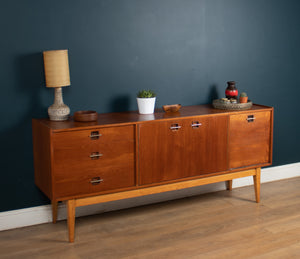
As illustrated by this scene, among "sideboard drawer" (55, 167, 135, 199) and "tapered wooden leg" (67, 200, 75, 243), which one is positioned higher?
"sideboard drawer" (55, 167, 135, 199)

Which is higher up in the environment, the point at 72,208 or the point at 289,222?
the point at 72,208

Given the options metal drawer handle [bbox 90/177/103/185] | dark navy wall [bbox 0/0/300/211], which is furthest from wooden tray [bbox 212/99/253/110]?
metal drawer handle [bbox 90/177/103/185]

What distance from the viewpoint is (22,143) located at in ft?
9.49

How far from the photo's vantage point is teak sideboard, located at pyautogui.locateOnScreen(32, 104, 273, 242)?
263 cm

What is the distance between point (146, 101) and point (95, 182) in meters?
0.69

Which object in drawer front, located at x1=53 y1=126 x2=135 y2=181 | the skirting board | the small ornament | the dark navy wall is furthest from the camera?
the small ornament

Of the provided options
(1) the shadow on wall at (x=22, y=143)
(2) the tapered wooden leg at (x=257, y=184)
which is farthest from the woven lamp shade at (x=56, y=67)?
(2) the tapered wooden leg at (x=257, y=184)

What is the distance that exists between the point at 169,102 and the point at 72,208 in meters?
1.18

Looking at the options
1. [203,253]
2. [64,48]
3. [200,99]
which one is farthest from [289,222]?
[64,48]

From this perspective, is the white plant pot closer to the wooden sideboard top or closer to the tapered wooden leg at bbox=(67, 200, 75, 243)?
the wooden sideboard top

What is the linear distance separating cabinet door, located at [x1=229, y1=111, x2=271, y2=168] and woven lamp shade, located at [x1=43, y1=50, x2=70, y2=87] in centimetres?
126

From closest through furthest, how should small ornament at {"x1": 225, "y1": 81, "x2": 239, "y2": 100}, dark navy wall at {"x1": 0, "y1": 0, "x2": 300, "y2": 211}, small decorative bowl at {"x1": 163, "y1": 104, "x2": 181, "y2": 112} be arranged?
dark navy wall at {"x1": 0, "y1": 0, "x2": 300, "y2": 211} < small decorative bowl at {"x1": 163, "y1": 104, "x2": 181, "y2": 112} < small ornament at {"x1": 225, "y1": 81, "x2": 239, "y2": 100}

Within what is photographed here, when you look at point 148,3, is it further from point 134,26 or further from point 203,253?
point 203,253

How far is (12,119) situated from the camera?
2832 mm
